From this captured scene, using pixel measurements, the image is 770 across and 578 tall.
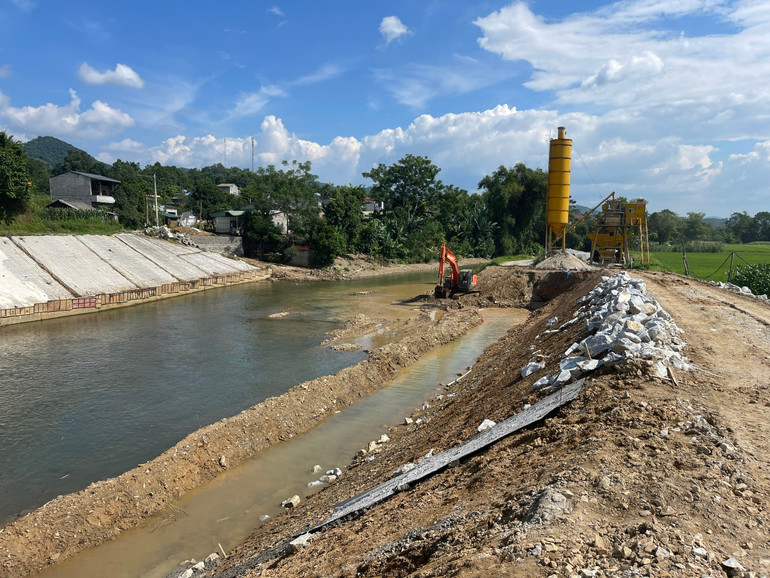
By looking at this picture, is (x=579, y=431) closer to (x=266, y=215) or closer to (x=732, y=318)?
(x=732, y=318)

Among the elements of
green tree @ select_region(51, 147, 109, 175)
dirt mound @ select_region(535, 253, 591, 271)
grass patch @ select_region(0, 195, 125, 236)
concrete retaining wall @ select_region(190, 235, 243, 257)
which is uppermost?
green tree @ select_region(51, 147, 109, 175)

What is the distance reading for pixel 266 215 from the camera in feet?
161

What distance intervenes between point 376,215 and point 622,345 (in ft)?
192

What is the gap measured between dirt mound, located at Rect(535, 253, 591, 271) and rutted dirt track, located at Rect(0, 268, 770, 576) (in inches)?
743

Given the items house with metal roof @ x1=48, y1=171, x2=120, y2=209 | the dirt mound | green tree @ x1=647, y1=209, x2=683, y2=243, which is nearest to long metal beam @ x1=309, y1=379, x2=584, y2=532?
the dirt mound

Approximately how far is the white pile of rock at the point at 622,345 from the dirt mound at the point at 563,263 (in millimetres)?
19859

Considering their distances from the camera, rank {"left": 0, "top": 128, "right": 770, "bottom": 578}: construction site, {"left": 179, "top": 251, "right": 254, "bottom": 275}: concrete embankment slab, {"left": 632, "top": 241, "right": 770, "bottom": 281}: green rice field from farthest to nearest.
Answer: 1. {"left": 179, "top": 251, "right": 254, "bottom": 275}: concrete embankment slab
2. {"left": 632, "top": 241, "right": 770, "bottom": 281}: green rice field
3. {"left": 0, "top": 128, "right": 770, "bottom": 578}: construction site

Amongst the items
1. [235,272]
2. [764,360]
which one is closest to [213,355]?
[764,360]

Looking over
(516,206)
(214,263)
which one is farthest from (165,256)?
(516,206)

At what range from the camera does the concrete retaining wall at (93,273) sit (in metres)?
25.6

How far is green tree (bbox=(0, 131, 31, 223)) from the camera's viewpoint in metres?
34.2

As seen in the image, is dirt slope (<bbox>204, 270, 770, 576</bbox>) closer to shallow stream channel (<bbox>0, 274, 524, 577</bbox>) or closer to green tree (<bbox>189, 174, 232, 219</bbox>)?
shallow stream channel (<bbox>0, 274, 524, 577</bbox>)

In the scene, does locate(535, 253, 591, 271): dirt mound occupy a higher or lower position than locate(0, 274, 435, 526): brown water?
higher

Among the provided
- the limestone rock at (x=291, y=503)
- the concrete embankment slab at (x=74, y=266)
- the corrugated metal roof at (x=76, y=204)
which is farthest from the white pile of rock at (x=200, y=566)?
the corrugated metal roof at (x=76, y=204)
